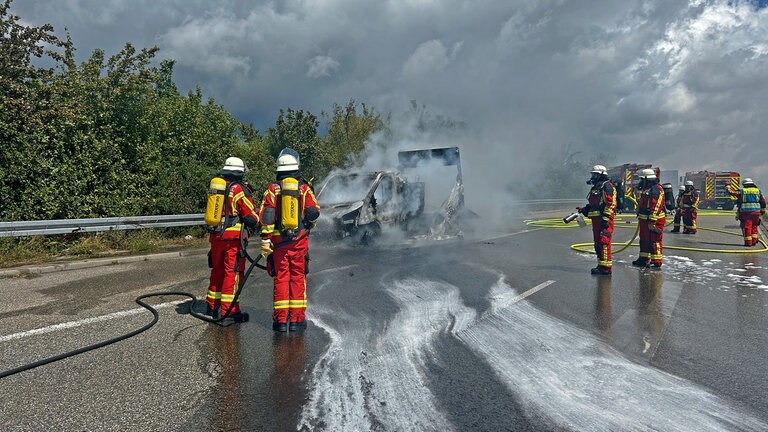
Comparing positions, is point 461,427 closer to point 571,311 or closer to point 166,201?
point 571,311

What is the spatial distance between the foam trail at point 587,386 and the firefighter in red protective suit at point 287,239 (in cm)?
179

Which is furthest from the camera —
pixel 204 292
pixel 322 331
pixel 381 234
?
pixel 381 234

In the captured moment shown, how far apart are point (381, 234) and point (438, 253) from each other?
69.1 inches

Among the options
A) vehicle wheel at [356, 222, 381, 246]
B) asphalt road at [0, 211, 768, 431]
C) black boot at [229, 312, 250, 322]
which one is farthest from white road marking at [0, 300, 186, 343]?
vehicle wheel at [356, 222, 381, 246]

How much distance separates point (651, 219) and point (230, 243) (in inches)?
297

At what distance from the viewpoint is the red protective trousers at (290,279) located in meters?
5.08

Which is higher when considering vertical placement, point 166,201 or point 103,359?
point 166,201

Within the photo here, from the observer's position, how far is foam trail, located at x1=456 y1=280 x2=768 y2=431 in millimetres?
3102

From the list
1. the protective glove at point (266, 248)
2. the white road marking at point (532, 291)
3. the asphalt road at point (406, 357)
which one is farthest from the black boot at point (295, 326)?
the white road marking at point (532, 291)

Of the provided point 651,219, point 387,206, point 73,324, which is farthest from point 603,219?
point 73,324

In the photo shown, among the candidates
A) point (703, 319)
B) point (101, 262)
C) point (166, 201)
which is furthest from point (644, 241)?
point (166, 201)

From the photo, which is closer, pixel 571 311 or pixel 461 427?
pixel 461 427

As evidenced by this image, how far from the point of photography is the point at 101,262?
9633 mm

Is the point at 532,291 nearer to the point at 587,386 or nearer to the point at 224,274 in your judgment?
the point at 587,386
